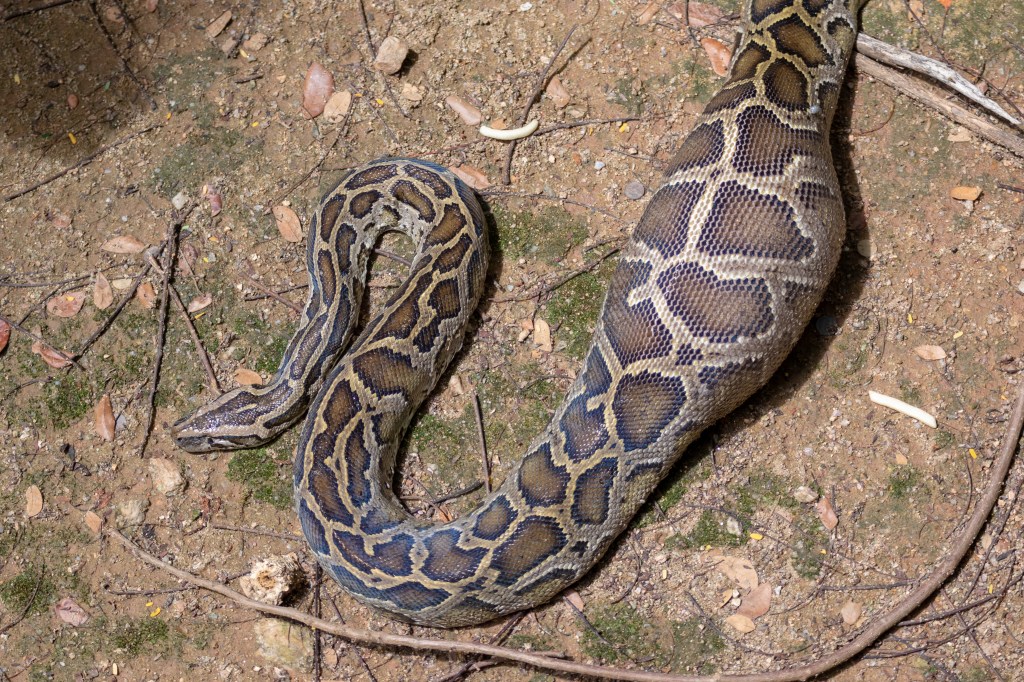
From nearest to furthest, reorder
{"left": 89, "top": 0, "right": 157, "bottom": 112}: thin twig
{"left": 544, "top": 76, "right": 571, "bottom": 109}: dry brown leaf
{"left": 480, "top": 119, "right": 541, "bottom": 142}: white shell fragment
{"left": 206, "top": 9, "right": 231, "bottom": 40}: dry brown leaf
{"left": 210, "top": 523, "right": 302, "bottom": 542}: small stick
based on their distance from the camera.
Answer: {"left": 210, "top": 523, "right": 302, "bottom": 542}: small stick
{"left": 480, "top": 119, "right": 541, "bottom": 142}: white shell fragment
{"left": 544, "top": 76, "right": 571, "bottom": 109}: dry brown leaf
{"left": 89, "top": 0, "right": 157, "bottom": 112}: thin twig
{"left": 206, "top": 9, "right": 231, "bottom": 40}: dry brown leaf

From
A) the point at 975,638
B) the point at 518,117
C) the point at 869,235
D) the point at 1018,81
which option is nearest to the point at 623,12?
the point at 518,117

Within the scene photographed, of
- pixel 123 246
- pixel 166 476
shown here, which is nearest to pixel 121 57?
pixel 123 246

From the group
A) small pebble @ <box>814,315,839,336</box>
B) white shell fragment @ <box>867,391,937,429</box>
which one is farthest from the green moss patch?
white shell fragment @ <box>867,391,937,429</box>

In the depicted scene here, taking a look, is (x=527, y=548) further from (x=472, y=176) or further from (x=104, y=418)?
(x=104, y=418)

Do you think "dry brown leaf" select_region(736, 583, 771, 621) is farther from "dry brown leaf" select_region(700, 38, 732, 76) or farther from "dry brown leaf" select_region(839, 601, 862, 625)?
"dry brown leaf" select_region(700, 38, 732, 76)

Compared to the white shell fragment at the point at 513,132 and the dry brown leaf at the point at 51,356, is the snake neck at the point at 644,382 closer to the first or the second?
the white shell fragment at the point at 513,132

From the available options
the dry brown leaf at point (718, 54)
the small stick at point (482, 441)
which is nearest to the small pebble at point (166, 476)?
the small stick at point (482, 441)

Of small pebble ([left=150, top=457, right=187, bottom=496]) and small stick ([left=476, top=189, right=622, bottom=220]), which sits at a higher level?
small stick ([left=476, top=189, right=622, bottom=220])
